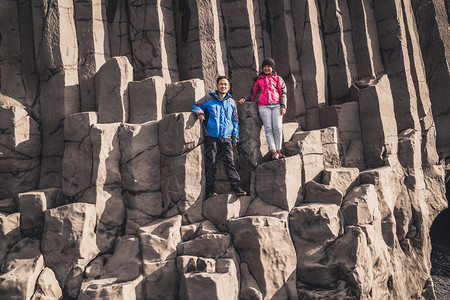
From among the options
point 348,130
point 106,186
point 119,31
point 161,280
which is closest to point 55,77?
point 119,31

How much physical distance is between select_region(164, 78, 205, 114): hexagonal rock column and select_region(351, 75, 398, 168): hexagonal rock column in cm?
309

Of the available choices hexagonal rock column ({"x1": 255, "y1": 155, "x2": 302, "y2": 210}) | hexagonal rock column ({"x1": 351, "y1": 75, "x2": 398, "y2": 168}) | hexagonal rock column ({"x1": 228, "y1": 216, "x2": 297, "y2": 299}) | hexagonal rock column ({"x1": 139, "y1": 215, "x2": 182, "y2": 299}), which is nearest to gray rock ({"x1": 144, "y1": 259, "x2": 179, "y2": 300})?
hexagonal rock column ({"x1": 139, "y1": 215, "x2": 182, "y2": 299})

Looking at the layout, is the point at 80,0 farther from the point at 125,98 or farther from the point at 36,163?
the point at 36,163

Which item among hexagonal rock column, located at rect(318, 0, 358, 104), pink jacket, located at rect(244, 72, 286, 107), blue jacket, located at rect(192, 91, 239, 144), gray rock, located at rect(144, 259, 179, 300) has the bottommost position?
gray rock, located at rect(144, 259, 179, 300)

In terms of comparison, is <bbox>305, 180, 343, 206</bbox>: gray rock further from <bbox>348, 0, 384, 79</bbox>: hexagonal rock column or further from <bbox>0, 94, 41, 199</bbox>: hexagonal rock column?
<bbox>0, 94, 41, 199</bbox>: hexagonal rock column

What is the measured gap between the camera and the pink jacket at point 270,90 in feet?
16.5

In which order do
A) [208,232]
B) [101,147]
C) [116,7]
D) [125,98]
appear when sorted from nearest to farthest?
1. [208,232]
2. [101,147]
3. [125,98]
4. [116,7]

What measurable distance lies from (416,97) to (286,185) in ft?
13.9

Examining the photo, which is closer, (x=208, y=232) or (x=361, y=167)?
(x=208, y=232)

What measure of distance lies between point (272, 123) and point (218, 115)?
0.85 m

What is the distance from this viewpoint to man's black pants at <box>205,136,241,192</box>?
479cm

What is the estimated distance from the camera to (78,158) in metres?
4.98

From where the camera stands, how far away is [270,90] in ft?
16.6

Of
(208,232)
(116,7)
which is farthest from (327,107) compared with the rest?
(116,7)
